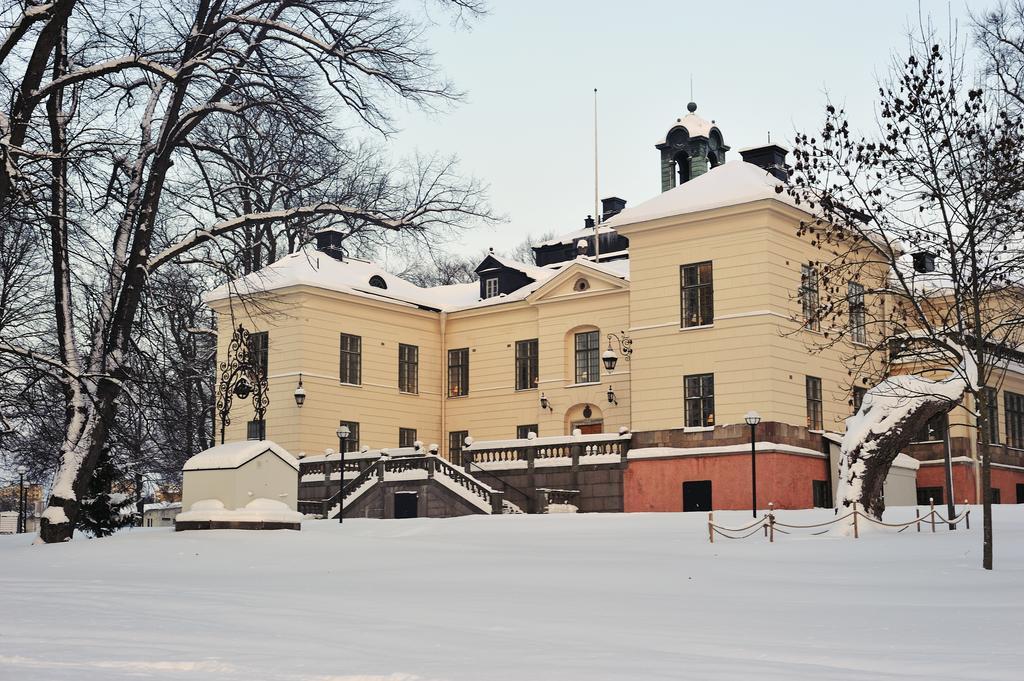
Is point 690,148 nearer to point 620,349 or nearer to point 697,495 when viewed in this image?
point 620,349

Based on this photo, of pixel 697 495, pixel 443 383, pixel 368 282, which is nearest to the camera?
pixel 697 495

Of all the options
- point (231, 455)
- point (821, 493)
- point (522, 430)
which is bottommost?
point (821, 493)

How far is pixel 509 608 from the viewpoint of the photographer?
14328 mm

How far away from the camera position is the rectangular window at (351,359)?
4694cm

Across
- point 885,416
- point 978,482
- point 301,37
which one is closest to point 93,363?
point 301,37

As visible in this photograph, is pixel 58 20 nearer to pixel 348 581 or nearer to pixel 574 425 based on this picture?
pixel 348 581

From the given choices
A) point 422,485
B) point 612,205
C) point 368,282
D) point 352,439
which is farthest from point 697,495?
point 612,205

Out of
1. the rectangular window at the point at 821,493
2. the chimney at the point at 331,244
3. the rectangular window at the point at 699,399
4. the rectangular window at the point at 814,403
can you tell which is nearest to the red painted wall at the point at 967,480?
the rectangular window at the point at 821,493

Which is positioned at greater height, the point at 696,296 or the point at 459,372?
the point at 696,296

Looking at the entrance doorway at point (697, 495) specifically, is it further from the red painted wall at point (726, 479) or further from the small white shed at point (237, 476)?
the small white shed at point (237, 476)

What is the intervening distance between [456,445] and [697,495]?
1485 cm

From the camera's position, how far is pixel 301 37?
Answer: 22.4 metres

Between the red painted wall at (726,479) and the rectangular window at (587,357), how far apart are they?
7.25m

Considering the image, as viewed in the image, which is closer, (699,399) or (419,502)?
(699,399)
